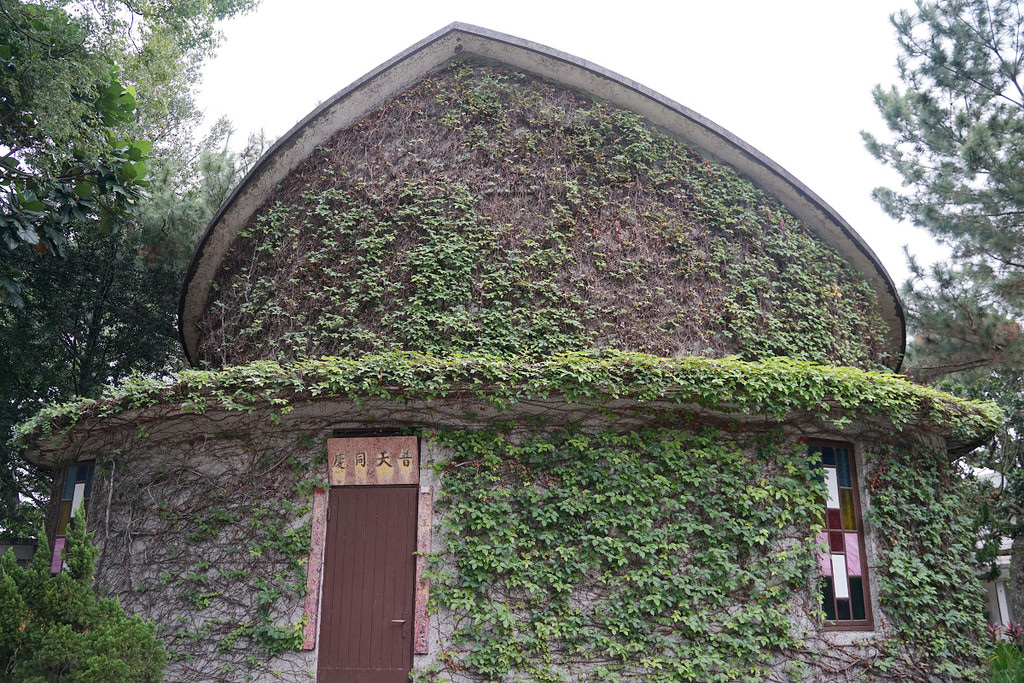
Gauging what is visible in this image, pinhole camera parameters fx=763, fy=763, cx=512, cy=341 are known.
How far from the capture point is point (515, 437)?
7.62 meters

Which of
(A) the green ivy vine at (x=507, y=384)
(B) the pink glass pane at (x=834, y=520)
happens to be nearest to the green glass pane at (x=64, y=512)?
(A) the green ivy vine at (x=507, y=384)

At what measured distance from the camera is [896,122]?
12.7m

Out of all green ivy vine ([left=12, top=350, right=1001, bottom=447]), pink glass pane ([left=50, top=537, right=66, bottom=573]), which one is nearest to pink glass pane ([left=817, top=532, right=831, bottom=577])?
green ivy vine ([left=12, top=350, right=1001, bottom=447])

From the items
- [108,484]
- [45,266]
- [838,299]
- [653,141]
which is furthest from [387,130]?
[45,266]

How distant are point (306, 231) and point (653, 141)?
14.2 ft

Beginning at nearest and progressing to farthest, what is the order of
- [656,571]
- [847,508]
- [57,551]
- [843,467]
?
[656,571], [847,508], [843,467], [57,551]

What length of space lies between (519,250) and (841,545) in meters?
4.63

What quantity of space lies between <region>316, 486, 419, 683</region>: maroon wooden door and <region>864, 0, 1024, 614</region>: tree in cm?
946

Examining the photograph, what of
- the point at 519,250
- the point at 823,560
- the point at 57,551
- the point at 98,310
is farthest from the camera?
the point at 98,310

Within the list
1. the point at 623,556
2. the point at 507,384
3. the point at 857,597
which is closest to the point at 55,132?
the point at 507,384

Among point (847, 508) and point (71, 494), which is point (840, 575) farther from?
point (71, 494)

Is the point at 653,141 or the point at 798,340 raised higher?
the point at 653,141

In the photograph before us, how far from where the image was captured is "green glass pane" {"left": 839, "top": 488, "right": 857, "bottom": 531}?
8.10 metres

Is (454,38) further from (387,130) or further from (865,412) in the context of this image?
(865,412)
